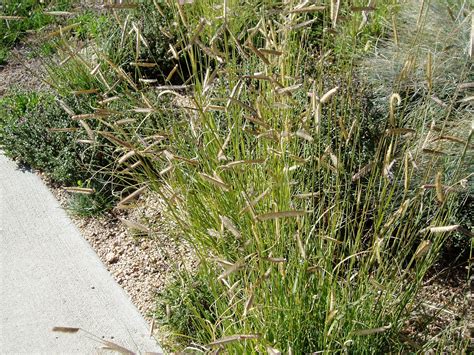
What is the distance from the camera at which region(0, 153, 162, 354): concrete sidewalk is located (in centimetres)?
343

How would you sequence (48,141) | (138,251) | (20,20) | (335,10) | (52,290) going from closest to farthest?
(335,10) → (52,290) → (138,251) → (48,141) → (20,20)

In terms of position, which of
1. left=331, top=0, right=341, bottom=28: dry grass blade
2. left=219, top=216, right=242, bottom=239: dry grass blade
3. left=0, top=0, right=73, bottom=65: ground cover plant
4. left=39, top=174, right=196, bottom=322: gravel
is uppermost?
left=331, top=0, right=341, bottom=28: dry grass blade

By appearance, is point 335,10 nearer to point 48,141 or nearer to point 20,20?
point 48,141

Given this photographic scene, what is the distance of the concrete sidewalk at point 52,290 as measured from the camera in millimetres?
3434

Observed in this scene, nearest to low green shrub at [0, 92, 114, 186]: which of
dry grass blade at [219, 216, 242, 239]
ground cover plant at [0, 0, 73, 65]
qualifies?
ground cover plant at [0, 0, 73, 65]

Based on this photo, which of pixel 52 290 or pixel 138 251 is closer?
pixel 52 290

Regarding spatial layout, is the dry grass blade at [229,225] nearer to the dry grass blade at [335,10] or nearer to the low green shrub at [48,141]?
the dry grass blade at [335,10]

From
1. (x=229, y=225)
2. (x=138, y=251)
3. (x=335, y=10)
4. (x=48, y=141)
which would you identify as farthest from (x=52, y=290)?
(x=335, y=10)

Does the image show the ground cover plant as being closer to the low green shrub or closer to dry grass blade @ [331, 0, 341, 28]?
the low green shrub

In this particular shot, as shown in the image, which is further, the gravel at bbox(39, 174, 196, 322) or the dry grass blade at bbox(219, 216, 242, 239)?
the gravel at bbox(39, 174, 196, 322)

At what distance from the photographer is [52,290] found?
3.76 m

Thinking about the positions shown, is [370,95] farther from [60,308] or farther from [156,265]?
[60,308]

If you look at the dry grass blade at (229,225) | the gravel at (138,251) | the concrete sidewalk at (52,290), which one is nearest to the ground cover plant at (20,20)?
the concrete sidewalk at (52,290)

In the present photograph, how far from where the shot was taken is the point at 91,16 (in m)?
6.14
